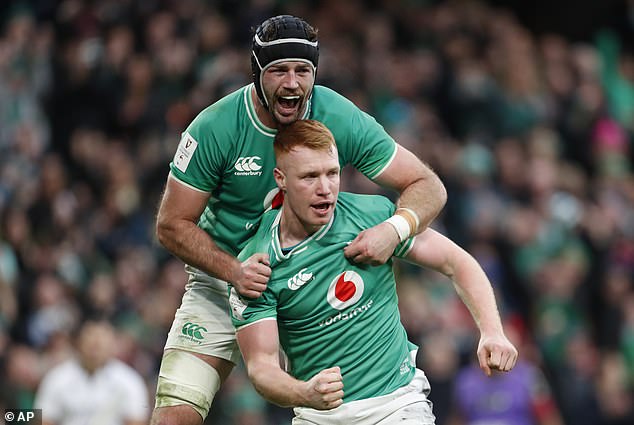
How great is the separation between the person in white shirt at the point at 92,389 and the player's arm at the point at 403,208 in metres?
4.51

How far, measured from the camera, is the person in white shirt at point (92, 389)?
1029 cm

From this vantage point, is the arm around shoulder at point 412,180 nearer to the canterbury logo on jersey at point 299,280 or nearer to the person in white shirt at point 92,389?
the canterbury logo on jersey at point 299,280

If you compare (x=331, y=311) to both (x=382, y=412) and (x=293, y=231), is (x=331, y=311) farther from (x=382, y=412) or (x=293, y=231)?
(x=382, y=412)

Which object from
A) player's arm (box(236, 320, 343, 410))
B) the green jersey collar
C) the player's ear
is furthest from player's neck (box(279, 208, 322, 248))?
player's arm (box(236, 320, 343, 410))

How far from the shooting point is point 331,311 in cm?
584

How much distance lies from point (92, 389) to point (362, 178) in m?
4.00

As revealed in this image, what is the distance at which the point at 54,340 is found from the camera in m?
11.7

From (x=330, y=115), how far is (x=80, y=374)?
517 centimetres

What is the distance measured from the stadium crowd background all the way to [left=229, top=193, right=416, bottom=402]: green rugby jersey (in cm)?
583

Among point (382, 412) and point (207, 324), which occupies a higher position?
point (207, 324)

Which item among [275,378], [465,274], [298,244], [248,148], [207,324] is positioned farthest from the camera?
[207,324]

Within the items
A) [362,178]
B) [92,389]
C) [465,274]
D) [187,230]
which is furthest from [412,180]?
[362,178]

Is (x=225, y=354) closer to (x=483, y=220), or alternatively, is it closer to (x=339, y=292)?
(x=339, y=292)

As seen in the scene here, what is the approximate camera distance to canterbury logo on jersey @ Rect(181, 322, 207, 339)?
6652 mm
